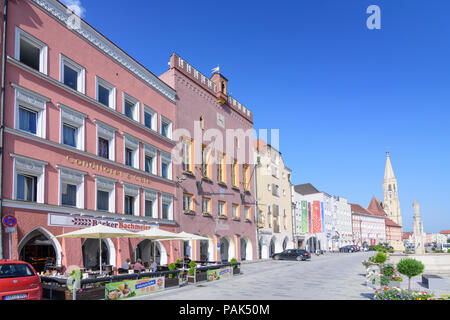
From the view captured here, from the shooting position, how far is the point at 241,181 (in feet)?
136

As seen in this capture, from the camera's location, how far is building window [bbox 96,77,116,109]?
2317 centimetres

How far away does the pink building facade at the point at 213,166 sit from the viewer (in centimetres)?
3159

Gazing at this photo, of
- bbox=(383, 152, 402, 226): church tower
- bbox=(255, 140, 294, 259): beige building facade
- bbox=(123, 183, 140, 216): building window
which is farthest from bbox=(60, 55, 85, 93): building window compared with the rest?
bbox=(383, 152, 402, 226): church tower

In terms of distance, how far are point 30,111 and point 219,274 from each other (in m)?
13.2

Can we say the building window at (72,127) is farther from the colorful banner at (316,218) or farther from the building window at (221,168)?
the colorful banner at (316,218)

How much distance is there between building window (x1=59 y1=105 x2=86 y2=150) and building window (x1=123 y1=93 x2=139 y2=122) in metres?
4.69

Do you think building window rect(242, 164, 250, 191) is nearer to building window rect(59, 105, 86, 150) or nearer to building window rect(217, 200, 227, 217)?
building window rect(217, 200, 227, 217)

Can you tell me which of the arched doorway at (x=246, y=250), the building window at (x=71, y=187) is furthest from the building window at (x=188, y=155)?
the arched doorway at (x=246, y=250)

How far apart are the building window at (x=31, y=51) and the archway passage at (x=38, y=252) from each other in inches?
321

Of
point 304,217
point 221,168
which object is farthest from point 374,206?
point 221,168

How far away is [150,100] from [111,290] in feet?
55.0

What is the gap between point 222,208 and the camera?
3731cm

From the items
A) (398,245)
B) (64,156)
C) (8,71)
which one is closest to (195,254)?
(64,156)

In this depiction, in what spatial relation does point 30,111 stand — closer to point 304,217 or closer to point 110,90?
point 110,90
